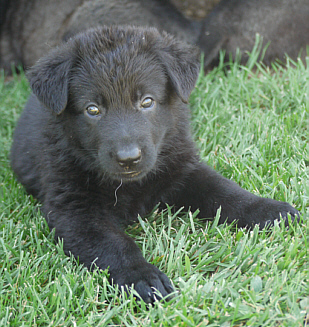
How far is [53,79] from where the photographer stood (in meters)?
2.59

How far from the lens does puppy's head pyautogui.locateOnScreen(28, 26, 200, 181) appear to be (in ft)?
8.12

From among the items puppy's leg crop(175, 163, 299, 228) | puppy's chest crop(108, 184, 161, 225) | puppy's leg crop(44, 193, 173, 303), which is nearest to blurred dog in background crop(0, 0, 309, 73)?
puppy's leg crop(175, 163, 299, 228)

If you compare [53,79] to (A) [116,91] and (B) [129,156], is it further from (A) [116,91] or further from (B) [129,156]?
(B) [129,156]

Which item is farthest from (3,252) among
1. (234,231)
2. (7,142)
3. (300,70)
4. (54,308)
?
(300,70)

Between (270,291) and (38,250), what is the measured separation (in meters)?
1.27

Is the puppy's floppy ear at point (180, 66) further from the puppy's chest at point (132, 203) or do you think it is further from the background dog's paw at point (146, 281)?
the background dog's paw at point (146, 281)

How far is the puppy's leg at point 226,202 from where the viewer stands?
2590mm

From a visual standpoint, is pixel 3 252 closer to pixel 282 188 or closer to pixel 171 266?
pixel 171 266

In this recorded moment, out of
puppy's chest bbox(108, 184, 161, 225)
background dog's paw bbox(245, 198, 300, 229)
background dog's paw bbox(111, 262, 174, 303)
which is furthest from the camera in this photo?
→ puppy's chest bbox(108, 184, 161, 225)

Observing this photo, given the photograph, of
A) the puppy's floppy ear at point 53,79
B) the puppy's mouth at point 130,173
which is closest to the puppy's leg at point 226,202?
the puppy's mouth at point 130,173

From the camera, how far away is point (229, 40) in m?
4.58

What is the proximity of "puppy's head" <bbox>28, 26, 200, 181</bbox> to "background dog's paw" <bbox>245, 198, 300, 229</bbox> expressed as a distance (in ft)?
2.17

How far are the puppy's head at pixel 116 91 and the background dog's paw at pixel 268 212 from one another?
0.66 m

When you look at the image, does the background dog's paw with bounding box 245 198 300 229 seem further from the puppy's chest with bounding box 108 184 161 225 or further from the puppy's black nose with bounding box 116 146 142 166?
the puppy's black nose with bounding box 116 146 142 166
